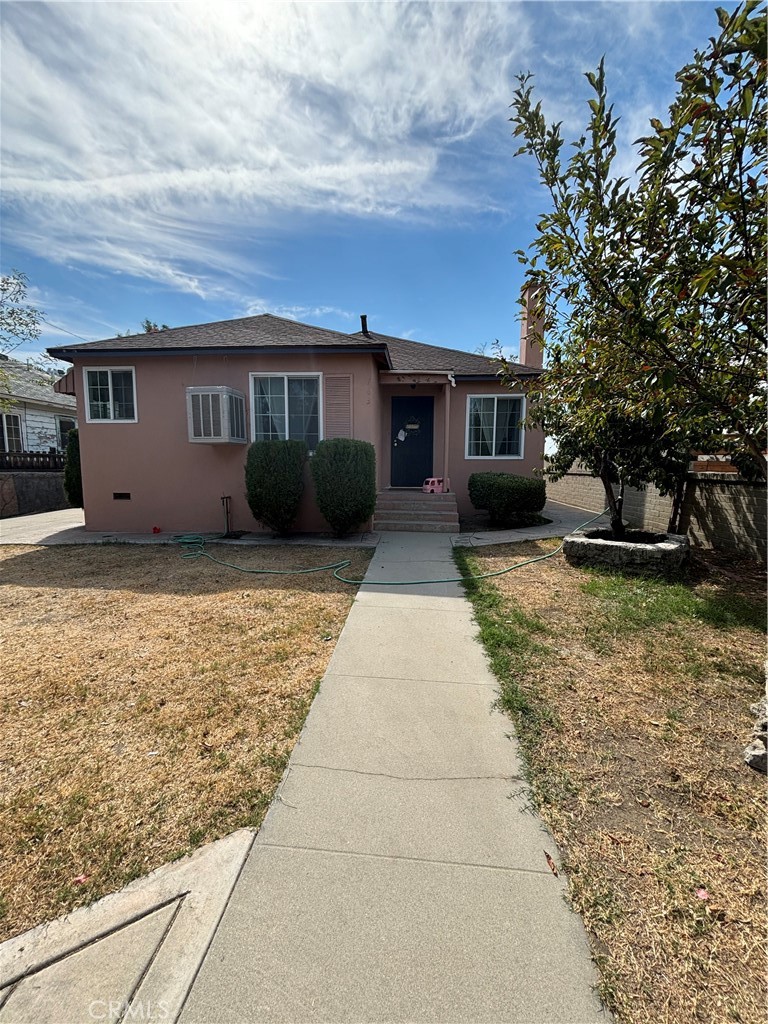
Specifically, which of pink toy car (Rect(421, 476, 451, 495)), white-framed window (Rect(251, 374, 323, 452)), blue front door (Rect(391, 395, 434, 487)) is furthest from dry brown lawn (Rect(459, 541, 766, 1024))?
blue front door (Rect(391, 395, 434, 487))

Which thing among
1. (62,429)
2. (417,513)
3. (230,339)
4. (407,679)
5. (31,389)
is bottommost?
(407,679)

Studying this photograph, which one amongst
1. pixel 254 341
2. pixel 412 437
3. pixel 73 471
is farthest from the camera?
pixel 412 437

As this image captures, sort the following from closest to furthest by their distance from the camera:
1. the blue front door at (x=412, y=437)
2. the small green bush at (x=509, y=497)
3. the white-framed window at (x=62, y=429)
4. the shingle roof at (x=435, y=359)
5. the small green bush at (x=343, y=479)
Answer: the small green bush at (x=343, y=479) → the small green bush at (x=509, y=497) → the shingle roof at (x=435, y=359) → the blue front door at (x=412, y=437) → the white-framed window at (x=62, y=429)

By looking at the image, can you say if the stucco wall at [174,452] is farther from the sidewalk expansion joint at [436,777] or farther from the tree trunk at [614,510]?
the sidewalk expansion joint at [436,777]

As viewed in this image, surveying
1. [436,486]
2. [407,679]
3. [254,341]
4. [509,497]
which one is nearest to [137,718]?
[407,679]

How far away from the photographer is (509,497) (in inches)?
361

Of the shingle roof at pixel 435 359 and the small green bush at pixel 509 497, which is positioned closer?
the small green bush at pixel 509 497

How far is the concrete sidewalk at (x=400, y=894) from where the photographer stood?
3.90ft

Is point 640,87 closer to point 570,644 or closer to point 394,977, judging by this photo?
point 570,644

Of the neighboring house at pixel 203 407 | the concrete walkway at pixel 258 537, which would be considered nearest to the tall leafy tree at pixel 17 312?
the neighboring house at pixel 203 407

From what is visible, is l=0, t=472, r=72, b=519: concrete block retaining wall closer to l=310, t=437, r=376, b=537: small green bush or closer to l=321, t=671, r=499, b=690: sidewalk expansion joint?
l=310, t=437, r=376, b=537: small green bush

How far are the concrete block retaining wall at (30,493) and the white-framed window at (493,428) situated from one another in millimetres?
12891

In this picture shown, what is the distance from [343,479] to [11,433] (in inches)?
667

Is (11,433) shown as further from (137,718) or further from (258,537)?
(137,718)
